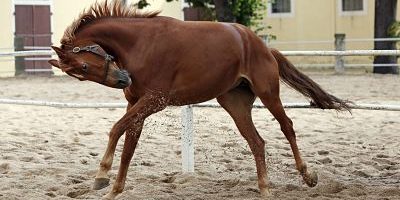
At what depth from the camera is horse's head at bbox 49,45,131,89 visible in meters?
4.86

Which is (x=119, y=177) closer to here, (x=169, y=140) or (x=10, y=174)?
(x=10, y=174)

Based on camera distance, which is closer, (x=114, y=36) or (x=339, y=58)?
(x=114, y=36)

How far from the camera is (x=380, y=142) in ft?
26.5

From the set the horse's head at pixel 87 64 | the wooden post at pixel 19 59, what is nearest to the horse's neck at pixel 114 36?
the horse's head at pixel 87 64

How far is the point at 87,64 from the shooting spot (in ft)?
16.0

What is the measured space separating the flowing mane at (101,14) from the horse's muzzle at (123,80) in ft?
1.28

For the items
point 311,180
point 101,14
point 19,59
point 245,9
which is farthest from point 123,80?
point 19,59

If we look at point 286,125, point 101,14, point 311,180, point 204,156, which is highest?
point 101,14

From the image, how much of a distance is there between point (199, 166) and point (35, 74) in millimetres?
14783

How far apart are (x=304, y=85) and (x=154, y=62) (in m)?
1.33

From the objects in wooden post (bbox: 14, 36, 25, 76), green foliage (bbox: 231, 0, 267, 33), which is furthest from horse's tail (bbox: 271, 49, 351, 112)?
wooden post (bbox: 14, 36, 25, 76)

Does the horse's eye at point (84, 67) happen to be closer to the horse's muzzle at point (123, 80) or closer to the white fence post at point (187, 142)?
the horse's muzzle at point (123, 80)

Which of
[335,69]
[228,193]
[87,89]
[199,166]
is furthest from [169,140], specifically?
[335,69]

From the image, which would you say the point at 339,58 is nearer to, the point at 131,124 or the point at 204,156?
the point at 204,156
